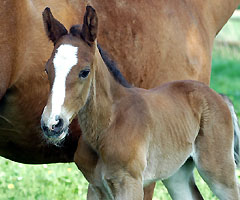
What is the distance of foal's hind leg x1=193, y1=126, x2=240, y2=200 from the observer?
4.06 m

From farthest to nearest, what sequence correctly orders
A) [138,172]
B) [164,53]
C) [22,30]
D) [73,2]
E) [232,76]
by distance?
[232,76], [164,53], [73,2], [22,30], [138,172]

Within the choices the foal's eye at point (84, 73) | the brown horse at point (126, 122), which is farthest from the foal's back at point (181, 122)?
the foal's eye at point (84, 73)

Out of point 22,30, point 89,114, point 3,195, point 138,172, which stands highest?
point 22,30

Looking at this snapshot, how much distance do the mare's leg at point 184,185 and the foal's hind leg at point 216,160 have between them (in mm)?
347

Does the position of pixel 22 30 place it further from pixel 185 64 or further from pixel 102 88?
pixel 185 64

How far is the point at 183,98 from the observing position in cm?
409

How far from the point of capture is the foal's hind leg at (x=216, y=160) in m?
4.06

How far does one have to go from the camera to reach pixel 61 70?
10.5 feet

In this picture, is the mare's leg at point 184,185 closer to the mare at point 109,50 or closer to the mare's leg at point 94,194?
the mare at point 109,50

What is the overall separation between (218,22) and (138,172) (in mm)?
1893

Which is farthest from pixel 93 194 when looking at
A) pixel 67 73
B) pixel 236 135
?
pixel 236 135

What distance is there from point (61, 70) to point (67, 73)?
34mm

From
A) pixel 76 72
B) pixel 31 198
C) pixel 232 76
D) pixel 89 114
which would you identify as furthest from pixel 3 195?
pixel 232 76

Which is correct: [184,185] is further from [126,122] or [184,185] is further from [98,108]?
[98,108]
